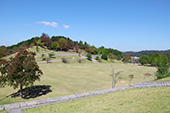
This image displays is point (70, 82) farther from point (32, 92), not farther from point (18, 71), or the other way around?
point (18, 71)

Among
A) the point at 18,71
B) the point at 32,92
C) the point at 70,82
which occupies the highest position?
the point at 18,71

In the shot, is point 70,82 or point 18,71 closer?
point 18,71

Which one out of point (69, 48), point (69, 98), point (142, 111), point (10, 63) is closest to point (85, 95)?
point (69, 98)

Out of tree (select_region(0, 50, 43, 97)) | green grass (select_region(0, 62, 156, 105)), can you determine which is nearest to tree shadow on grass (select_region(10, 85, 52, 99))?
green grass (select_region(0, 62, 156, 105))

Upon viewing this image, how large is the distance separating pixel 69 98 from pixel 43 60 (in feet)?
242

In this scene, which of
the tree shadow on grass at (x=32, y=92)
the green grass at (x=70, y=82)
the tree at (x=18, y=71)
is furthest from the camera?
the green grass at (x=70, y=82)

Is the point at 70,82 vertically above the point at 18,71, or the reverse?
the point at 18,71

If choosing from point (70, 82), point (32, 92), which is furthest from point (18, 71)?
point (70, 82)

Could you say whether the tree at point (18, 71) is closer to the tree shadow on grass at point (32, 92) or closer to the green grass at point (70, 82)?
the tree shadow on grass at point (32, 92)

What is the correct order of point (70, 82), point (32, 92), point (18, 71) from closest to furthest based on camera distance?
point (18, 71) < point (32, 92) < point (70, 82)

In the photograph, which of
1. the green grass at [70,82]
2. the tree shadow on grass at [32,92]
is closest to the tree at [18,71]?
the tree shadow on grass at [32,92]

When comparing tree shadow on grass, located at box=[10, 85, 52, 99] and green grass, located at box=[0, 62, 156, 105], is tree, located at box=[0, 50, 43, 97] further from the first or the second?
green grass, located at box=[0, 62, 156, 105]

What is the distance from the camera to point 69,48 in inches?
5778

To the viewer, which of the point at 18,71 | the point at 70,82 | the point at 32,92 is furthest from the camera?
the point at 70,82
